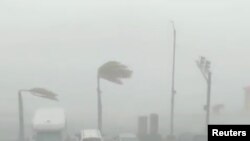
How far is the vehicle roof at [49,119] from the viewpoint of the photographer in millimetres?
24348

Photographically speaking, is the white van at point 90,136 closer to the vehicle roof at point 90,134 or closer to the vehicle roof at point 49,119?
the vehicle roof at point 90,134

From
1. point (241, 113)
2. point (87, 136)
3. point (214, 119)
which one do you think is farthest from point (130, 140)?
point (241, 113)

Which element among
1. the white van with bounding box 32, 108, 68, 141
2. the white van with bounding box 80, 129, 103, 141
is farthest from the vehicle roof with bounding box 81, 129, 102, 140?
the white van with bounding box 32, 108, 68, 141

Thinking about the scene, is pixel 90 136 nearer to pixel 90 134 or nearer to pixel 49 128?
pixel 90 134

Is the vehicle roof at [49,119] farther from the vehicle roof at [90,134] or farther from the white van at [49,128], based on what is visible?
the vehicle roof at [90,134]

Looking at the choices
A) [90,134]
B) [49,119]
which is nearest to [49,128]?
[49,119]

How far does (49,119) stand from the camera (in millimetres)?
24688

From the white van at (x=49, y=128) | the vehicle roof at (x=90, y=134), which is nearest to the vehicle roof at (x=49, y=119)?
the white van at (x=49, y=128)

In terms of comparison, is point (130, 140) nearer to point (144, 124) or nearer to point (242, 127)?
point (144, 124)

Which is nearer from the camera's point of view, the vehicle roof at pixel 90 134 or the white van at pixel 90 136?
the white van at pixel 90 136

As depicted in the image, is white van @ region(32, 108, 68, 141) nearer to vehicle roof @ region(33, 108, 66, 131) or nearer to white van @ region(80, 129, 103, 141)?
vehicle roof @ region(33, 108, 66, 131)

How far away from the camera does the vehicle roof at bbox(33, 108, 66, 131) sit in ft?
79.9

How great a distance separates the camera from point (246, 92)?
33750 mm

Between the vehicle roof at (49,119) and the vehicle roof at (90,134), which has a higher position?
the vehicle roof at (49,119)
